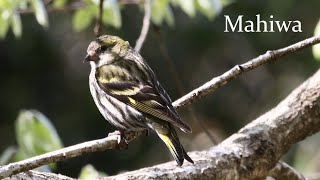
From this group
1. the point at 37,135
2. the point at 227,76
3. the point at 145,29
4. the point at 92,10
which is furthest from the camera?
the point at 92,10

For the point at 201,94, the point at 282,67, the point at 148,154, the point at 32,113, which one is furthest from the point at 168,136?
the point at 282,67

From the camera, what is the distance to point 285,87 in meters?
6.96

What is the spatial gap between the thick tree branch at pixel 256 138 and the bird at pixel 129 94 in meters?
0.07

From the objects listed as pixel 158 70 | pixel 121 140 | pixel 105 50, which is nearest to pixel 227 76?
pixel 121 140

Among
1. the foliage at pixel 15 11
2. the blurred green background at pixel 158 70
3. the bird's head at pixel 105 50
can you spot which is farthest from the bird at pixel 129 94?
the blurred green background at pixel 158 70

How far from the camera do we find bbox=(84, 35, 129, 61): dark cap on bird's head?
370 cm

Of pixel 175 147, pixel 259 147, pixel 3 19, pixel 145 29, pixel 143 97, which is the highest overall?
pixel 3 19

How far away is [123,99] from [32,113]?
556mm

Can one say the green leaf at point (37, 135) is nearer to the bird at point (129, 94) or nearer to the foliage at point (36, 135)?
the foliage at point (36, 135)

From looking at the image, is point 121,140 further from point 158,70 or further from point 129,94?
point 158,70

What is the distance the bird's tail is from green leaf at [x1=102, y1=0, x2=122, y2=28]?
2.70 ft

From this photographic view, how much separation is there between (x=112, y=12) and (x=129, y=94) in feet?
2.61

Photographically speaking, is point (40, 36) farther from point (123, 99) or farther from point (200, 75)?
point (123, 99)

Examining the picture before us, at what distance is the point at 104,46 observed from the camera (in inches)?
147
